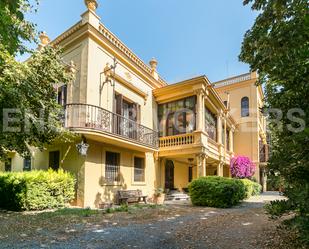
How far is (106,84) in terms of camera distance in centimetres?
1435

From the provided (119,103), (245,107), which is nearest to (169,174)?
(119,103)

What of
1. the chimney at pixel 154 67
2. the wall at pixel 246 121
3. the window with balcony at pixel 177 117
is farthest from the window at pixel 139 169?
the wall at pixel 246 121

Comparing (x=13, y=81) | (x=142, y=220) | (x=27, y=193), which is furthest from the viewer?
(x=27, y=193)

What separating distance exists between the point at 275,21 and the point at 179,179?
16.3m

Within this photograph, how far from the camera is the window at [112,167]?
14.2 meters

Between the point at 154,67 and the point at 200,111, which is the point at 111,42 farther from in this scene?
the point at 200,111

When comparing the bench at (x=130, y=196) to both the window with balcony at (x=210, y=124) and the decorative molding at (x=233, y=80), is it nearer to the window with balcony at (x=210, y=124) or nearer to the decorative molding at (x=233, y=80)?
the window with balcony at (x=210, y=124)

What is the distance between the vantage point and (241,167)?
25.4 m

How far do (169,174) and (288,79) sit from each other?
16361 mm

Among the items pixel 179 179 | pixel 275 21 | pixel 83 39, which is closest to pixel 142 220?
pixel 275 21

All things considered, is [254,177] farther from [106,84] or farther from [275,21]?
[275,21]

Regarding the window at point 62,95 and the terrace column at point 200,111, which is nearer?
the window at point 62,95

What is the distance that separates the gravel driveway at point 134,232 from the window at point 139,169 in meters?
6.37

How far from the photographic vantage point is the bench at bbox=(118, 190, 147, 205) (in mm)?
14305
